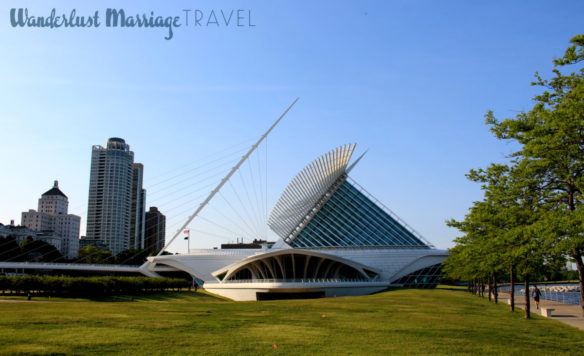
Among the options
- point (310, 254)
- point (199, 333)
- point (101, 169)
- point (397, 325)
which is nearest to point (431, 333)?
point (397, 325)

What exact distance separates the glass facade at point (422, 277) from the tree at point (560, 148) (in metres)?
46.2

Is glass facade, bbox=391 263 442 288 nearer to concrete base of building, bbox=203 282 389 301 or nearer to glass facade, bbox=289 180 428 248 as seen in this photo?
glass facade, bbox=289 180 428 248

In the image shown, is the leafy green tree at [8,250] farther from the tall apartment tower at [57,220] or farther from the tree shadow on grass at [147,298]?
the tall apartment tower at [57,220]

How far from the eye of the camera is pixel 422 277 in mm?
60656

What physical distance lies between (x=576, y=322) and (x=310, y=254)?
32.4 metres

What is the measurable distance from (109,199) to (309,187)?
138 meters

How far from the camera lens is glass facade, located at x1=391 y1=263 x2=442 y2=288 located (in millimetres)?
60125

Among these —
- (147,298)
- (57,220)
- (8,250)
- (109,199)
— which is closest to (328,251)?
(147,298)

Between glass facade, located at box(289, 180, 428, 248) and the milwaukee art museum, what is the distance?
0.45ft

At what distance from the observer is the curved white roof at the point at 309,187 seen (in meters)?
63.6

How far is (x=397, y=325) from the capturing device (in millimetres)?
15102

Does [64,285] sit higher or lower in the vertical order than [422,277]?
higher

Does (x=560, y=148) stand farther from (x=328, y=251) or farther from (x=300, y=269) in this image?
(x=328, y=251)

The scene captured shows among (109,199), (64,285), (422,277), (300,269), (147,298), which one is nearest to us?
(64,285)
